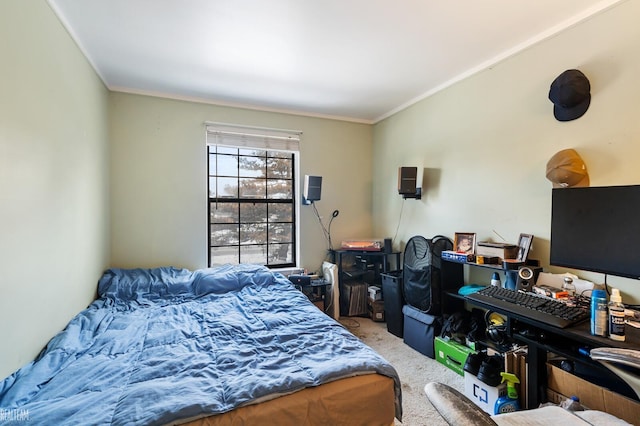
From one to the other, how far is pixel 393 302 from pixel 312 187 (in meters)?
1.57

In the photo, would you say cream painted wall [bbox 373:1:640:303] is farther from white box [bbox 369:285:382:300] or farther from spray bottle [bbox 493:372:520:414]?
spray bottle [bbox 493:372:520:414]

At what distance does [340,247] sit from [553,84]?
8.73ft

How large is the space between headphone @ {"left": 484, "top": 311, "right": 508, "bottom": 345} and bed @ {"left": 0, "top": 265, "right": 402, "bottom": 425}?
1.06 meters

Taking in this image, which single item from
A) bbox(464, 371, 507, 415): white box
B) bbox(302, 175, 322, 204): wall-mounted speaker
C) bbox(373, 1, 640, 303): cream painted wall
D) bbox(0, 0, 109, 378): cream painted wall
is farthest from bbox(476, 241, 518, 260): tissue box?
bbox(0, 0, 109, 378): cream painted wall

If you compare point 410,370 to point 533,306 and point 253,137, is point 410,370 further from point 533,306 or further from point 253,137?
point 253,137

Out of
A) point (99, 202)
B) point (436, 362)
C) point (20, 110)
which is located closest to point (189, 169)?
point (99, 202)

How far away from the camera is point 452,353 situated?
2400 mm

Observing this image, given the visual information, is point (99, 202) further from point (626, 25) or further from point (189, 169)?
point (626, 25)

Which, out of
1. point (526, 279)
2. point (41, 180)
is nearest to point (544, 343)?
point (526, 279)

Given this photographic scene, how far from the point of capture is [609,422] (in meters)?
1.04

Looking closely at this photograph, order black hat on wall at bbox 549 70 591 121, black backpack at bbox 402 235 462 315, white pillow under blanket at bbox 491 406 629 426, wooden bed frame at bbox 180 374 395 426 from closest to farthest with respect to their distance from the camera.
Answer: white pillow under blanket at bbox 491 406 629 426 < wooden bed frame at bbox 180 374 395 426 < black hat on wall at bbox 549 70 591 121 < black backpack at bbox 402 235 462 315

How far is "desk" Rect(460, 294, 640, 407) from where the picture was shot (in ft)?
4.44

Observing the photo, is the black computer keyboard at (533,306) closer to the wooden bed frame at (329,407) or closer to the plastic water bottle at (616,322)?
the plastic water bottle at (616,322)

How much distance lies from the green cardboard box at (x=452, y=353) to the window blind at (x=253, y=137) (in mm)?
2579
